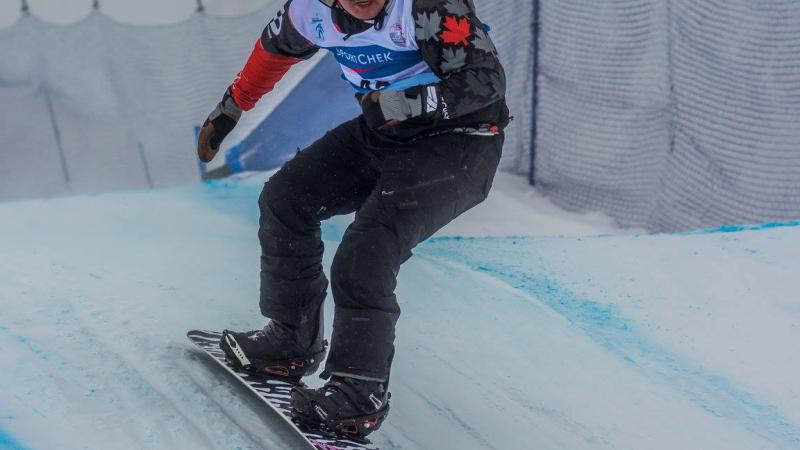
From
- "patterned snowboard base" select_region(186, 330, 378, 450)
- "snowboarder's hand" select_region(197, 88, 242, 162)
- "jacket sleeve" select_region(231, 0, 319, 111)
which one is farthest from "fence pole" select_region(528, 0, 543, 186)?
"patterned snowboard base" select_region(186, 330, 378, 450)

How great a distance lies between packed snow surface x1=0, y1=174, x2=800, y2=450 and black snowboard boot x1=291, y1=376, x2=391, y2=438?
22 cm

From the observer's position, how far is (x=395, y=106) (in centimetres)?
279

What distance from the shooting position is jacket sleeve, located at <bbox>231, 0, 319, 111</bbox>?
3.48 meters

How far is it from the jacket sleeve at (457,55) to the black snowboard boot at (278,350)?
3.35ft

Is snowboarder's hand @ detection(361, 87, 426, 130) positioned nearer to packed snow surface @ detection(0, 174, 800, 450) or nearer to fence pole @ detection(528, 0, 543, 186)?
packed snow surface @ detection(0, 174, 800, 450)

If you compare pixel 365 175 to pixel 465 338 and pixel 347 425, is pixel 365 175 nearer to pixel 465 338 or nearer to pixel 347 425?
pixel 347 425

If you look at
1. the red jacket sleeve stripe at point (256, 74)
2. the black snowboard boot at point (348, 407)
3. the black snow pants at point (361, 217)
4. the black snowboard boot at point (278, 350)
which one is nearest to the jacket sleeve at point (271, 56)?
the red jacket sleeve stripe at point (256, 74)

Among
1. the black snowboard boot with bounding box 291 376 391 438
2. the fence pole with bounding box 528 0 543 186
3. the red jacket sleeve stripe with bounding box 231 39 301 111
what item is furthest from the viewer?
the fence pole with bounding box 528 0 543 186

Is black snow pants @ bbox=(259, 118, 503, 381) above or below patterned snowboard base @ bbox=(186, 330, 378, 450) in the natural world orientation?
above

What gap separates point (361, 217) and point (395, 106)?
375 mm

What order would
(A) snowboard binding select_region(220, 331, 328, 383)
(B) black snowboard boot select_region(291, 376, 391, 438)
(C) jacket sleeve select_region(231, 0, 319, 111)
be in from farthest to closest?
Result: (C) jacket sleeve select_region(231, 0, 319, 111), (A) snowboard binding select_region(220, 331, 328, 383), (B) black snowboard boot select_region(291, 376, 391, 438)

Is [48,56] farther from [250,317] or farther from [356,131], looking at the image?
[356,131]

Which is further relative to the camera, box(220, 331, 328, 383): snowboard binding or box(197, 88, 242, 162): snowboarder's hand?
box(197, 88, 242, 162): snowboarder's hand

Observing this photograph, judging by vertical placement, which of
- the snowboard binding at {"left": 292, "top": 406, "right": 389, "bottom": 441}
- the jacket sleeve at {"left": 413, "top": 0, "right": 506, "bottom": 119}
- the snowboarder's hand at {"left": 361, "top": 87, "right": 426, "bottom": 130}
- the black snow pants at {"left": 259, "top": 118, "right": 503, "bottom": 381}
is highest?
the jacket sleeve at {"left": 413, "top": 0, "right": 506, "bottom": 119}
